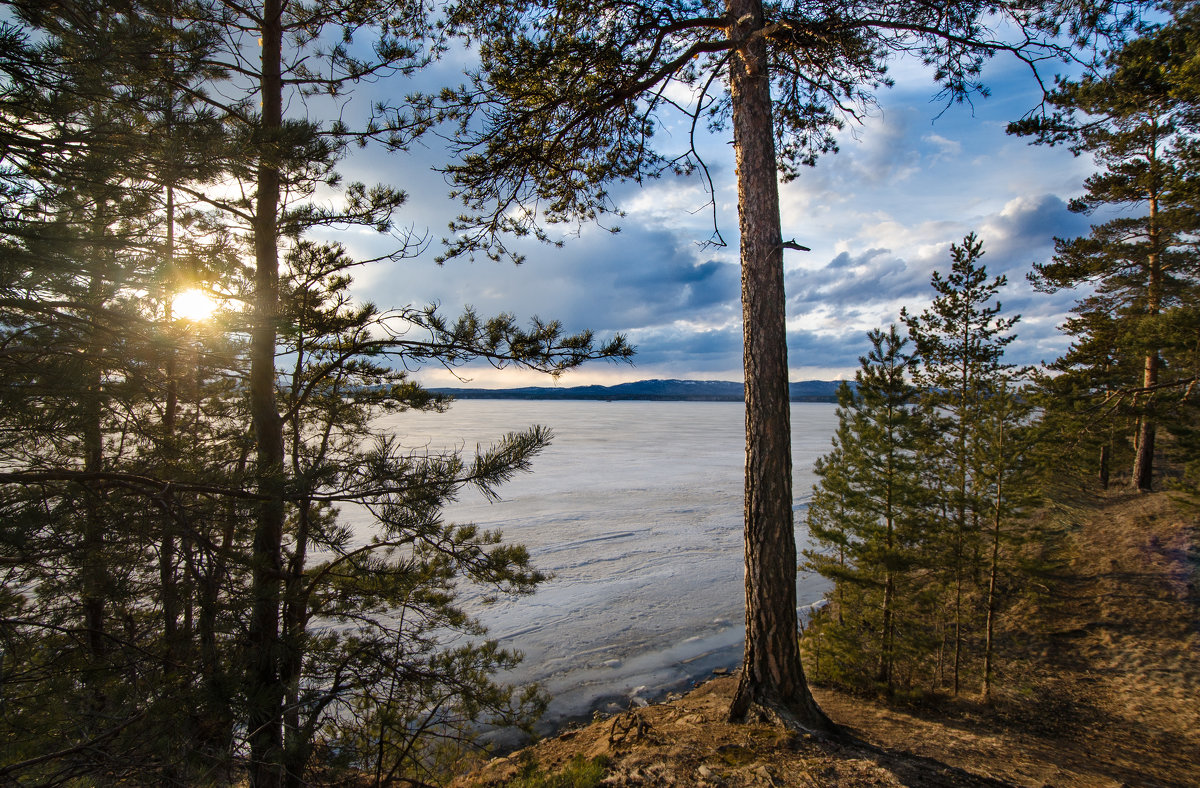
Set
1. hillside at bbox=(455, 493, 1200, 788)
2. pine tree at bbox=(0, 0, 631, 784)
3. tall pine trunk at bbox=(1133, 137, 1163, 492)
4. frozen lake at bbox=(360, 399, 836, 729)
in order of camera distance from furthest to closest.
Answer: tall pine trunk at bbox=(1133, 137, 1163, 492) → frozen lake at bbox=(360, 399, 836, 729) → hillside at bbox=(455, 493, 1200, 788) → pine tree at bbox=(0, 0, 631, 784)

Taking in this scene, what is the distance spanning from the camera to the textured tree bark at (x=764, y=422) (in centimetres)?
434

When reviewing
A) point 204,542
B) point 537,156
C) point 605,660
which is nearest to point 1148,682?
point 605,660

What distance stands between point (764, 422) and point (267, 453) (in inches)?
160

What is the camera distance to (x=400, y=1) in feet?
14.9

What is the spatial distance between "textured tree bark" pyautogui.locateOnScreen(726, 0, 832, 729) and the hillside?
37 cm

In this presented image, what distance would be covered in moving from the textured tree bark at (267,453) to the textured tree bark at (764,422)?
356 cm

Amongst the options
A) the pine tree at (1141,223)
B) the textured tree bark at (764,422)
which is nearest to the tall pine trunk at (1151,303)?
the pine tree at (1141,223)

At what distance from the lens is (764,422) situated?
442cm

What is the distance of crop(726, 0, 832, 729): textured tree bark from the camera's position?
171 inches

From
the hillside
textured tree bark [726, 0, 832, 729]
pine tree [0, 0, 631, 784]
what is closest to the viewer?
pine tree [0, 0, 631, 784]

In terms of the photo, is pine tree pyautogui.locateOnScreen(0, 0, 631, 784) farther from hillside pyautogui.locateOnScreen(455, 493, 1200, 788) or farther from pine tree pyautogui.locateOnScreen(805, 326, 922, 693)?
pine tree pyautogui.locateOnScreen(805, 326, 922, 693)

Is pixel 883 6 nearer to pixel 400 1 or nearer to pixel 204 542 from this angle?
pixel 400 1

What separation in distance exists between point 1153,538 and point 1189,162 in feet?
35.8

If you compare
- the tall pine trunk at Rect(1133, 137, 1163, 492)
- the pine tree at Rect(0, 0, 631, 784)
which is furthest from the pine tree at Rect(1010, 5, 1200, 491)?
the pine tree at Rect(0, 0, 631, 784)
